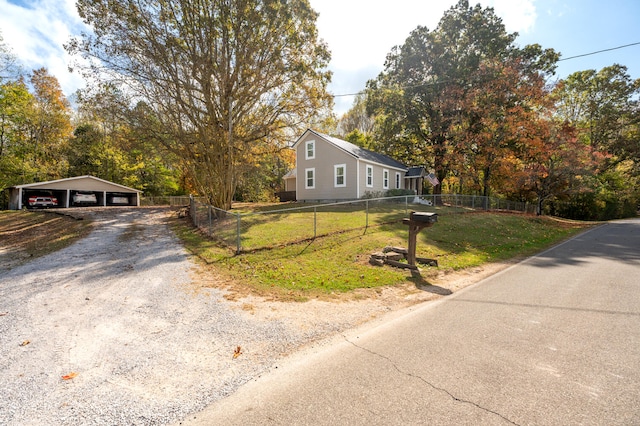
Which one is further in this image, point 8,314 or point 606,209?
A: point 606,209

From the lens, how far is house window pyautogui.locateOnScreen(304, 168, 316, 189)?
2411 centimetres

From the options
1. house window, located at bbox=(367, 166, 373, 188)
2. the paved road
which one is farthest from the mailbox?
house window, located at bbox=(367, 166, 373, 188)

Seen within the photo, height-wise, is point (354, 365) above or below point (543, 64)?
below

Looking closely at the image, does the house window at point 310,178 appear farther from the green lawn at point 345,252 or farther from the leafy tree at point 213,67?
the green lawn at point 345,252

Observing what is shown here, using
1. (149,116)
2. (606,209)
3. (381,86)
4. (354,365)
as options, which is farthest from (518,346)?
(606,209)

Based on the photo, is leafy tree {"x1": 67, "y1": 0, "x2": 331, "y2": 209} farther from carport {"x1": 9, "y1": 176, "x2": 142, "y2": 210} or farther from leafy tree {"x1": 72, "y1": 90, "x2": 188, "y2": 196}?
carport {"x1": 9, "y1": 176, "x2": 142, "y2": 210}

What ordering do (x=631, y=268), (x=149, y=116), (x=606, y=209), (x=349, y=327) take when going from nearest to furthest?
(x=349, y=327)
(x=631, y=268)
(x=149, y=116)
(x=606, y=209)

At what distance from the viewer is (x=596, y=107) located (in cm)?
2859

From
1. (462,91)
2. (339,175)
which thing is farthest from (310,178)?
(462,91)

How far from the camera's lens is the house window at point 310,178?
949 inches

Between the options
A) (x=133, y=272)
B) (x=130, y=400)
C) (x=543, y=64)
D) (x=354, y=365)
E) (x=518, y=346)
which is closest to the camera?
(x=130, y=400)

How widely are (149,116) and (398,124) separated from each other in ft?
70.4

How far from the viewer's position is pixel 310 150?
79.5 ft

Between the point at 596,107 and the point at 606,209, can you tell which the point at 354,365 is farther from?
the point at 606,209
